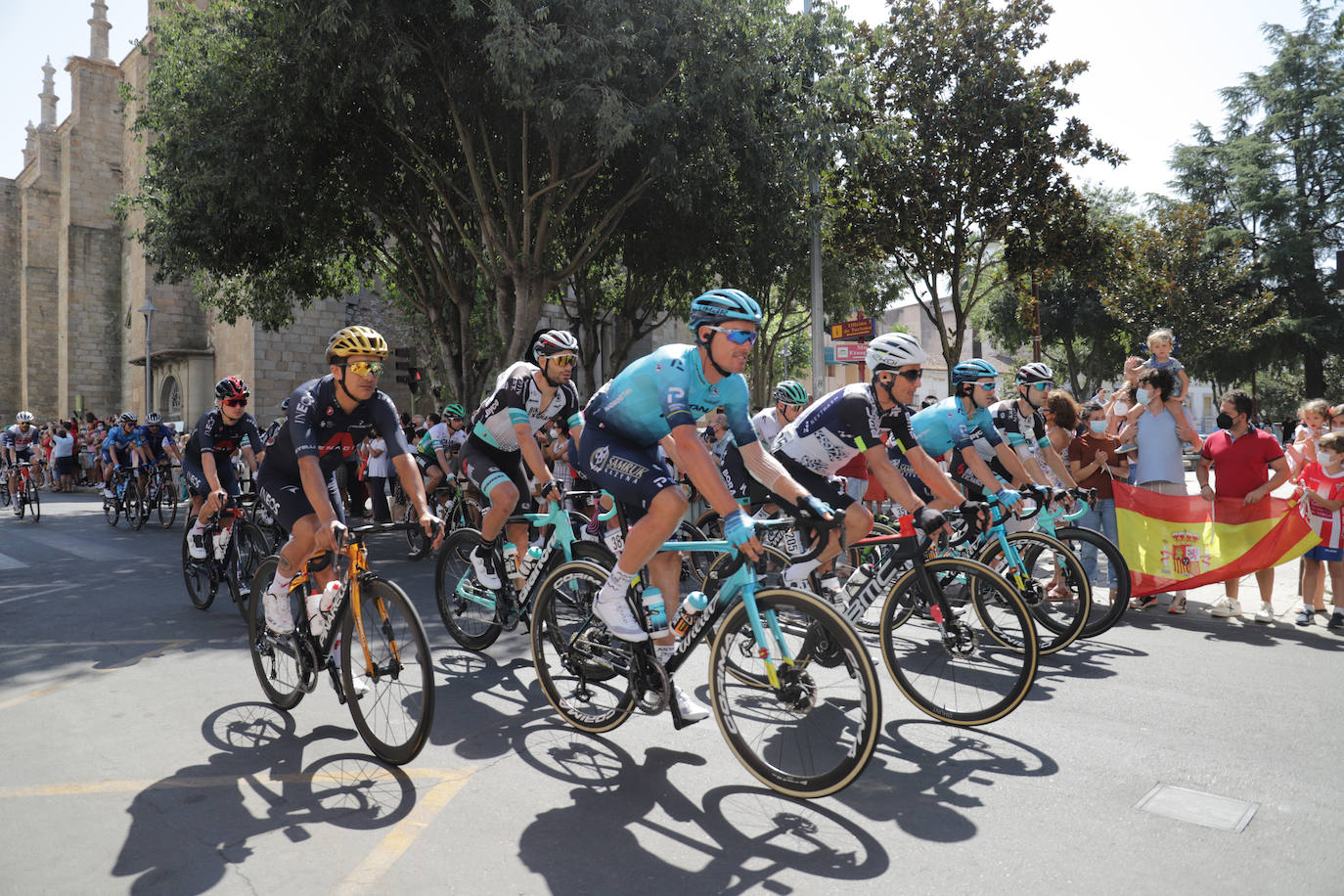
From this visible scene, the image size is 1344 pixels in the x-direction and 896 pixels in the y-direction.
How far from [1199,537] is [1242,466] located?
672 millimetres

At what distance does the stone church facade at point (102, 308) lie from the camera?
3309 centimetres

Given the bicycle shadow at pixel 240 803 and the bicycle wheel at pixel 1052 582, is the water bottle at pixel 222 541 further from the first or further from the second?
the bicycle wheel at pixel 1052 582

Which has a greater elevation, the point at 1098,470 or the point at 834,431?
the point at 834,431

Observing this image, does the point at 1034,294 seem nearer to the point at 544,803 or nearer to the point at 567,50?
the point at 567,50

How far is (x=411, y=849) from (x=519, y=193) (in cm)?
1499

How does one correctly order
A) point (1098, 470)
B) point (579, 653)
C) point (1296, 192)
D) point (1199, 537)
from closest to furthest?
point (579, 653) < point (1199, 537) < point (1098, 470) < point (1296, 192)

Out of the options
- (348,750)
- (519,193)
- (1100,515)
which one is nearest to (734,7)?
(519,193)

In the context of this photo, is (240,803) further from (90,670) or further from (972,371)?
(972,371)

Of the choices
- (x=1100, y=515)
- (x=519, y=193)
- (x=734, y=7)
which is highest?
(x=734, y=7)

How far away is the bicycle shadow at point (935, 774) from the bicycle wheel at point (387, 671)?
6.01 ft

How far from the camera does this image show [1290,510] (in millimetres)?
7078

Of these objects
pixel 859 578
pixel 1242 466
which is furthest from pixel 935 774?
pixel 1242 466

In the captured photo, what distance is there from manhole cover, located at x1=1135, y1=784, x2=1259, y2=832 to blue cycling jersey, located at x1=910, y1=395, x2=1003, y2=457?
8.60 feet

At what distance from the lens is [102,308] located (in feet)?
151
